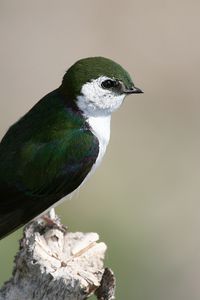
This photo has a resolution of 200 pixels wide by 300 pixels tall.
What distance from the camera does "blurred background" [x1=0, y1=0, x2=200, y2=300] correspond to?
9.29m

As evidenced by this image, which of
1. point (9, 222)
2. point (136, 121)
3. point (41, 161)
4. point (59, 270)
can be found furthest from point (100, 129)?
point (136, 121)

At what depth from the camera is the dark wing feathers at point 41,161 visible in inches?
255

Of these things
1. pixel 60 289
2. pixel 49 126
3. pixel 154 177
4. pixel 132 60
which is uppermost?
pixel 132 60

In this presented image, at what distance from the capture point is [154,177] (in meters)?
10.5

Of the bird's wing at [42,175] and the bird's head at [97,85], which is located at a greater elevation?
the bird's head at [97,85]

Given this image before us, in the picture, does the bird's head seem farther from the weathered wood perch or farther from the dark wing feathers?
the weathered wood perch

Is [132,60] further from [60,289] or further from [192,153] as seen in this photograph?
[60,289]

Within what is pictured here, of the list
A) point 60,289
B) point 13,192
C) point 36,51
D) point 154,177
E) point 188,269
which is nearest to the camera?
point 60,289

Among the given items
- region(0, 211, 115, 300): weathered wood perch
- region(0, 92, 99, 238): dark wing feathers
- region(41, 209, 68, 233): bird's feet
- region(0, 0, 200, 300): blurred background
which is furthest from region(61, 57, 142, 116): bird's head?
region(0, 0, 200, 300): blurred background

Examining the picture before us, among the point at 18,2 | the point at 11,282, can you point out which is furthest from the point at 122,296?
the point at 18,2

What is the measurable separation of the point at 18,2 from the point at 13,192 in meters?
6.07

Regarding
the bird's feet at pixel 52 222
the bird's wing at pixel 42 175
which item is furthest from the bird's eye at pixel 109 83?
the bird's feet at pixel 52 222

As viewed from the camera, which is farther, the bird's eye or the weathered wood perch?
the bird's eye

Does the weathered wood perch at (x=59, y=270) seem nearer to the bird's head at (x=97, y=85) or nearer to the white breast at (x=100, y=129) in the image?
the white breast at (x=100, y=129)
